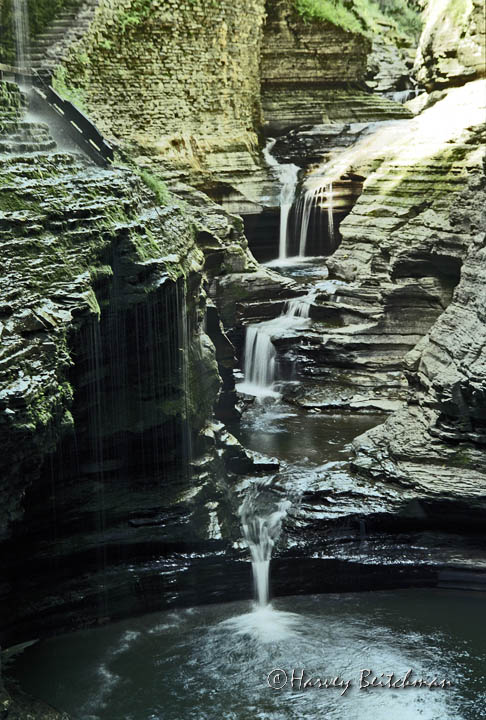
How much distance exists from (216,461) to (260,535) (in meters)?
1.32

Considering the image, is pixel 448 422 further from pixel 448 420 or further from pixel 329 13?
pixel 329 13

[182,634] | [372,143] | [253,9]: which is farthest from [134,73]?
[182,634]

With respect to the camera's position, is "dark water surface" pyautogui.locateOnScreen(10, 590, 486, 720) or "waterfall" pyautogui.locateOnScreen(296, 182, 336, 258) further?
"waterfall" pyautogui.locateOnScreen(296, 182, 336, 258)

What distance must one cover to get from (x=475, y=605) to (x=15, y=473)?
6.85m

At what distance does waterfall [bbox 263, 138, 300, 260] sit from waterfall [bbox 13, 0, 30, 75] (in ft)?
27.9

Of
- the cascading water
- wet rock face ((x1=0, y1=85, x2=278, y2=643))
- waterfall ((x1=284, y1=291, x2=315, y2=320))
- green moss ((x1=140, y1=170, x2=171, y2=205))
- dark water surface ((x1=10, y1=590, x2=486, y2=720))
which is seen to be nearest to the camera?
wet rock face ((x1=0, y1=85, x2=278, y2=643))

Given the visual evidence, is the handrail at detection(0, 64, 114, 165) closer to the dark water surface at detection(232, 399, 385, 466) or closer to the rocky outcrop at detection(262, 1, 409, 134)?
the dark water surface at detection(232, 399, 385, 466)

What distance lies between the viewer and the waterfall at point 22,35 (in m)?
23.6

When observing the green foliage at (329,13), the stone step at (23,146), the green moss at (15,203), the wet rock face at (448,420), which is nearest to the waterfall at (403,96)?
the green foliage at (329,13)

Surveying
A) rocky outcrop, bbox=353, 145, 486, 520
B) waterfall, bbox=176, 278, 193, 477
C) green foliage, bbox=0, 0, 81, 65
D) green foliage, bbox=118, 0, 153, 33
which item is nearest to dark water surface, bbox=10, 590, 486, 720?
rocky outcrop, bbox=353, 145, 486, 520

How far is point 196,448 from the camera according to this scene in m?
13.1

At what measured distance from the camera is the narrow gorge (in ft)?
33.8

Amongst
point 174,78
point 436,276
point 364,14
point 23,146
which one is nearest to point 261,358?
point 436,276

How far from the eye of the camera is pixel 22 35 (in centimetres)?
2397
